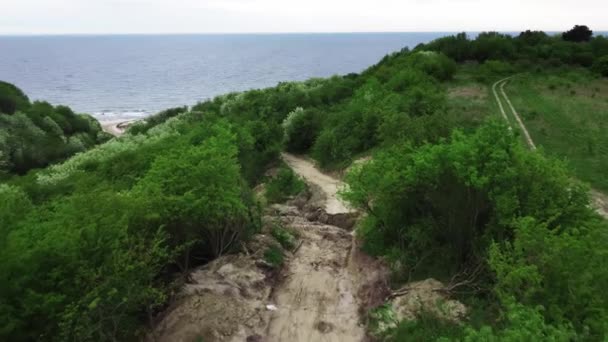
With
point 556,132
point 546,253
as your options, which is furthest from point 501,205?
point 556,132

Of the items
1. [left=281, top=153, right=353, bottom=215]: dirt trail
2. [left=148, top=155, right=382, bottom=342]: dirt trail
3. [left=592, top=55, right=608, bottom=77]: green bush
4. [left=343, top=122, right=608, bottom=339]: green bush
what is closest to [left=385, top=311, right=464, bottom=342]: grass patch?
[left=148, top=155, right=382, bottom=342]: dirt trail

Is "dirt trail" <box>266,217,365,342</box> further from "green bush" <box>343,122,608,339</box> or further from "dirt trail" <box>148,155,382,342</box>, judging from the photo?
"green bush" <box>343,122,608,339</box>

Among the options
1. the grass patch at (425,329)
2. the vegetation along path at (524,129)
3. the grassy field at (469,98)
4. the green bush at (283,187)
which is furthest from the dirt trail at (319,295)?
the grassy field at (469,98)

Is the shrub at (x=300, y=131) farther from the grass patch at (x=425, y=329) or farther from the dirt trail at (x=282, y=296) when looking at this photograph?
the grass patch at (x=425, y=329)

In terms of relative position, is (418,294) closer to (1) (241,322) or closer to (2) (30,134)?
(1) (241,322)

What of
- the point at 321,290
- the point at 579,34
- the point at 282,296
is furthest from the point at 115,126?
the point at 579,34

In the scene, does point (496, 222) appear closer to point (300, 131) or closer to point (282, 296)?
point (282, 296)

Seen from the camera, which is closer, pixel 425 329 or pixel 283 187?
pixel 425 329
